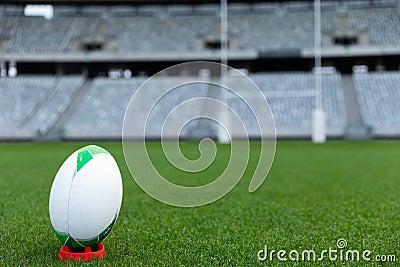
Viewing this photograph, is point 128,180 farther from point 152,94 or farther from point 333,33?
point 333,33

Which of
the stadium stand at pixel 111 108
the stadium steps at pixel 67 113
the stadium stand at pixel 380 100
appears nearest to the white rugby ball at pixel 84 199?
the stadium stand at pixel 111 108

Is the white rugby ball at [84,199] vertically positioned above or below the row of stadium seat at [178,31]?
above

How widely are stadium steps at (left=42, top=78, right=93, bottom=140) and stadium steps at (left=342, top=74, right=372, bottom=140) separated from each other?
1115 centimetres

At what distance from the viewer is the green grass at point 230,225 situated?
249cm

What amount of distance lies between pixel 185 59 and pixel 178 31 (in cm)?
271

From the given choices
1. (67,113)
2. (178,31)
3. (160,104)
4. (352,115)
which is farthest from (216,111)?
(178,31)

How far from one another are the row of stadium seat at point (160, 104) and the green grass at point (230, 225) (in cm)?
1403

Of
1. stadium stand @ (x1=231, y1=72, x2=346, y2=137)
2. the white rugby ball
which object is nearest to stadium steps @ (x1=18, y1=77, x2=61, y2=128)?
stadium stand @ (x1=231, y1=72, x2=346, y2=137)

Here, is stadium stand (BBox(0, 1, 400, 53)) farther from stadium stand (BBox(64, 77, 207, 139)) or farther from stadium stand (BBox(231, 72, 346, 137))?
stadium stand (BBox(64, 77, 207, 139))

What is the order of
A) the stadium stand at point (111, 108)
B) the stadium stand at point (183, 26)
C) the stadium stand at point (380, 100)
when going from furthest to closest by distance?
the stadium stand at point (183, 26), the stadium stand at point (111, 108), the stadium stand at point (380, 100)

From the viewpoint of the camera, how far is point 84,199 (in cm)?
223

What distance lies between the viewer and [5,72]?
2522 cm

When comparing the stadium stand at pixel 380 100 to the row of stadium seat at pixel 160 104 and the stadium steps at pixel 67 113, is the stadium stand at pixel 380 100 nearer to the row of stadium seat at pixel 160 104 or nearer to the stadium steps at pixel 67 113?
the row of stadium seat at pixel 160 104

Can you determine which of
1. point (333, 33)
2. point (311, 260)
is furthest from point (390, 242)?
point (333, 33)
